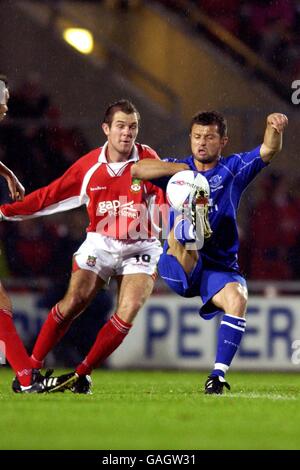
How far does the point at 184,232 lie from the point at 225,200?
42cm

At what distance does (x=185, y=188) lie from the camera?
23.5 feet

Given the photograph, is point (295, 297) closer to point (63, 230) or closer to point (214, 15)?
point (63, 230)

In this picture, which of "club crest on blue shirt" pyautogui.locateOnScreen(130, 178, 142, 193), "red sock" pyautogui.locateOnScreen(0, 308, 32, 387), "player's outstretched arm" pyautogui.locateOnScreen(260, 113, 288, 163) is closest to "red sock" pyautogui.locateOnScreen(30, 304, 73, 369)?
"red sock" pyautogui.locateOnScreen(0, 308, 32, 387)

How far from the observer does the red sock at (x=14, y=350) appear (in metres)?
7.39

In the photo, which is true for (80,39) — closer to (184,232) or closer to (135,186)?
(135,186)

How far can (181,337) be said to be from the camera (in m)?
11.2

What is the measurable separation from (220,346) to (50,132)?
611cm

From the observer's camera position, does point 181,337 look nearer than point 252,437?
No

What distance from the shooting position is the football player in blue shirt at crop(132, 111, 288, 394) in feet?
23.9

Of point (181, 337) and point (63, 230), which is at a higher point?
point (63, 230)

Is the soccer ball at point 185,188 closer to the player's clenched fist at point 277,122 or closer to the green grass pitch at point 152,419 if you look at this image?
the player's clenched fist at point 277,122

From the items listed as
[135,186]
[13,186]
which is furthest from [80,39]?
[13,186]

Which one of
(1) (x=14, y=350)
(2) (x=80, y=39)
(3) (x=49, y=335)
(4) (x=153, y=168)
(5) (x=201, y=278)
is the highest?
(2) (x=80, y=39)

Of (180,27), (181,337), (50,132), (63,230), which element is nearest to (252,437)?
(181,337)
